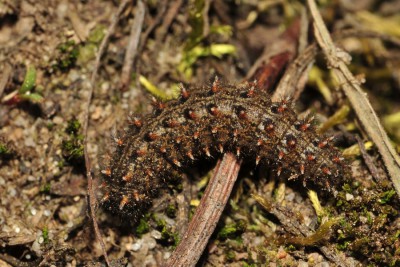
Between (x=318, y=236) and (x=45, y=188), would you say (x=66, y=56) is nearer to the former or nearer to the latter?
(x=45, y=188)

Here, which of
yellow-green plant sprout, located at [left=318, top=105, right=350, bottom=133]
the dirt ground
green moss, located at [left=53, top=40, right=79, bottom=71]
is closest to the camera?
the dirt ground

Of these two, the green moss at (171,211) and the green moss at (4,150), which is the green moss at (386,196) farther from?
the green moss at (4,150)

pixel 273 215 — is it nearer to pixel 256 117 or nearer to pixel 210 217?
pixel 210 217

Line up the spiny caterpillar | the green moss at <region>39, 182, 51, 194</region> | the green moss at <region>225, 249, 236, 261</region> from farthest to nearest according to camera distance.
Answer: the green moss at <region>39, 182, 51, 194</region>, the green moss at <region>225, 249, 236, 261</region>, the spiny caterpillar

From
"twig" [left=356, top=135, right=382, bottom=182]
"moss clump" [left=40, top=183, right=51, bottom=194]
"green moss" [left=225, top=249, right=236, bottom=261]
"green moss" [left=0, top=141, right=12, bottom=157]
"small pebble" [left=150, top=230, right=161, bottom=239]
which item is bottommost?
"green moss" [left=225, top=249, right=236, bottom=261]

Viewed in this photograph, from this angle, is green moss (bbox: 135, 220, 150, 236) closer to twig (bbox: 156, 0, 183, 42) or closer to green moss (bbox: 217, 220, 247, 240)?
green moss (bbox: 217, 220, 247, 240)

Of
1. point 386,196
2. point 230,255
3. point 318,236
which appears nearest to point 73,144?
point 230,255

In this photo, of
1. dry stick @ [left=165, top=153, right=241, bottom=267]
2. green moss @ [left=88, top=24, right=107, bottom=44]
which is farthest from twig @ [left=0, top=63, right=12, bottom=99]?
dry stick @ [left=165, top=153, right=241, bottom=267]
